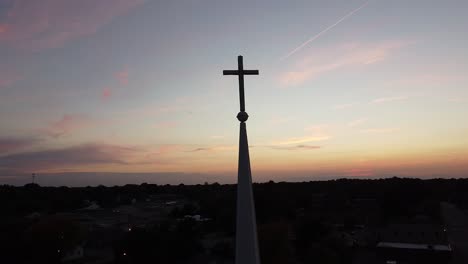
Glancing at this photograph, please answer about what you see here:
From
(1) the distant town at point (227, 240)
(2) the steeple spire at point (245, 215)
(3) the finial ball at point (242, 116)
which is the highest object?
(3) the finial ball at point (242, 116)

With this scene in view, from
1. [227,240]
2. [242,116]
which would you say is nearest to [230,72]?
[242,116]

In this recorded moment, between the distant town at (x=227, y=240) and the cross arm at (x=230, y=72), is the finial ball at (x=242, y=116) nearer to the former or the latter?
the cross arm at (x=230, y=72)

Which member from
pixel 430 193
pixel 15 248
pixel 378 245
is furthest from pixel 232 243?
pixel 430 193

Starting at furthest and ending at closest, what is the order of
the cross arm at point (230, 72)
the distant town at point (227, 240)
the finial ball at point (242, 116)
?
1. the distant town at point (227, 240)
2. the cross arm at point (230, 72)
3. the finial ball at point (242, 116)

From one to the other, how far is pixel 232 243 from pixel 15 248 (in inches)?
657

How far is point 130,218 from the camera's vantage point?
5988cm

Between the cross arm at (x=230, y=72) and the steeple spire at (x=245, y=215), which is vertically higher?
the cross arm at (x=230, y=72)

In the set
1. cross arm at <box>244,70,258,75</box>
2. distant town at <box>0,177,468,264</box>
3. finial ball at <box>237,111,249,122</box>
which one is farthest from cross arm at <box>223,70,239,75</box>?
distant town at <box>0,177,468,264</box>

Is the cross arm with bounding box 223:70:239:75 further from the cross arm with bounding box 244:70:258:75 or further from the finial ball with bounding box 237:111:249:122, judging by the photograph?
the finial ball with bounding box 237:111:249:122

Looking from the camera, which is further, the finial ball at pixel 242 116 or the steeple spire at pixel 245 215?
→ the finial ball at pixel 242 116

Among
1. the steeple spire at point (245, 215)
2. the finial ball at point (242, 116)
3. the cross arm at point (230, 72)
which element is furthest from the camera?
the cross arm at point (230, 72)

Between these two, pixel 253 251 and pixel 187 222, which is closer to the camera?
pixel 253 251

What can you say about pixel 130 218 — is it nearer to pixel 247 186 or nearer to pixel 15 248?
pixel 15 248

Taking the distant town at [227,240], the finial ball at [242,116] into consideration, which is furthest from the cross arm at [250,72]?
the distant town at [227,240]
